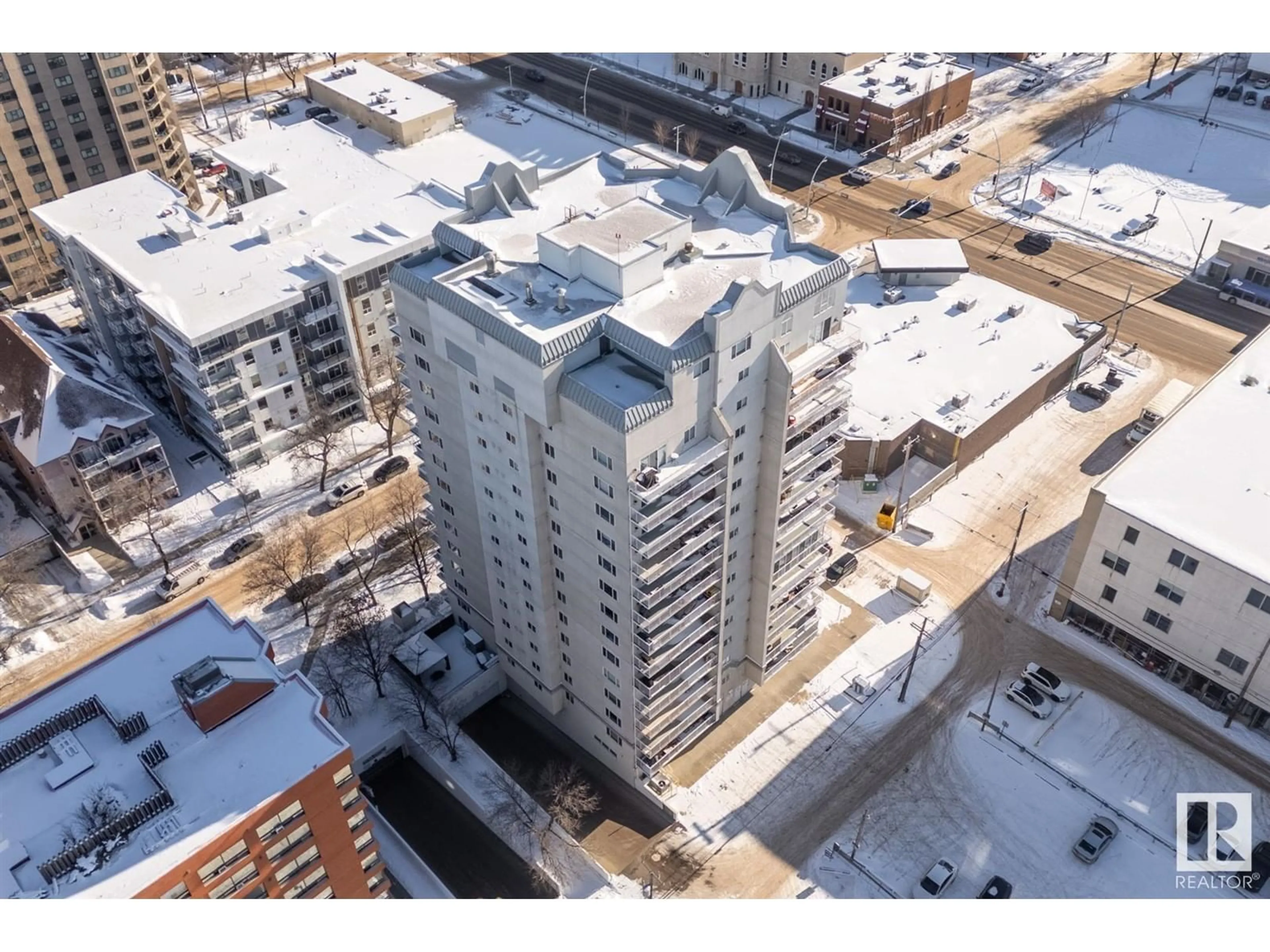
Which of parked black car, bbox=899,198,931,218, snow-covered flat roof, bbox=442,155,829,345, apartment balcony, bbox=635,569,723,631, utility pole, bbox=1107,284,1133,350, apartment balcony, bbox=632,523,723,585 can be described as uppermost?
snow-covered flat roof, bbox=442,155,829,345

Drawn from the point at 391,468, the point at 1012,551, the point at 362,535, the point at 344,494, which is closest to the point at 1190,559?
the point at 1012,551

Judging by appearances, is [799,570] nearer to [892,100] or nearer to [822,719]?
[822,719]

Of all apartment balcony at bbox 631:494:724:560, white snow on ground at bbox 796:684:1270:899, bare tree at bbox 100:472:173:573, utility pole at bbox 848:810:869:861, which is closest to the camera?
apartment balcony at bbox 631:494:724:560

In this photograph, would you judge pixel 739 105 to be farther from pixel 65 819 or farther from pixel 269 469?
pixel 65 819

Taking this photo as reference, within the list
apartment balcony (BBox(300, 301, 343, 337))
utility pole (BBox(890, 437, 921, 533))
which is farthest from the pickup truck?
apartment balcony (BBox(300, 301, 343, 337))

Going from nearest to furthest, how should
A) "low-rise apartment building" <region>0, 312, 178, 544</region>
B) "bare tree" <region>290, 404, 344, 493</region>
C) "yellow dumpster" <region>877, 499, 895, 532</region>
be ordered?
"low-rise apartment building" <region>0, 312, 178, 544</region> < "yellow dumpster" <region>877, 499, 895, 532</region> < "bare tree" <region>290, 404, 344, 493</region>

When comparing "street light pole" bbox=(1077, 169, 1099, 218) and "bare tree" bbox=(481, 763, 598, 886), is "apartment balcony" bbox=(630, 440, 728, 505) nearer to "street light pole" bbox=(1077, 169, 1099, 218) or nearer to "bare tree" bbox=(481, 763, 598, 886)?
"bare tree" bbox=(481, 763, 598, 886)

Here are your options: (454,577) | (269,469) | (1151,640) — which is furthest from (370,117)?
(1151,640)
